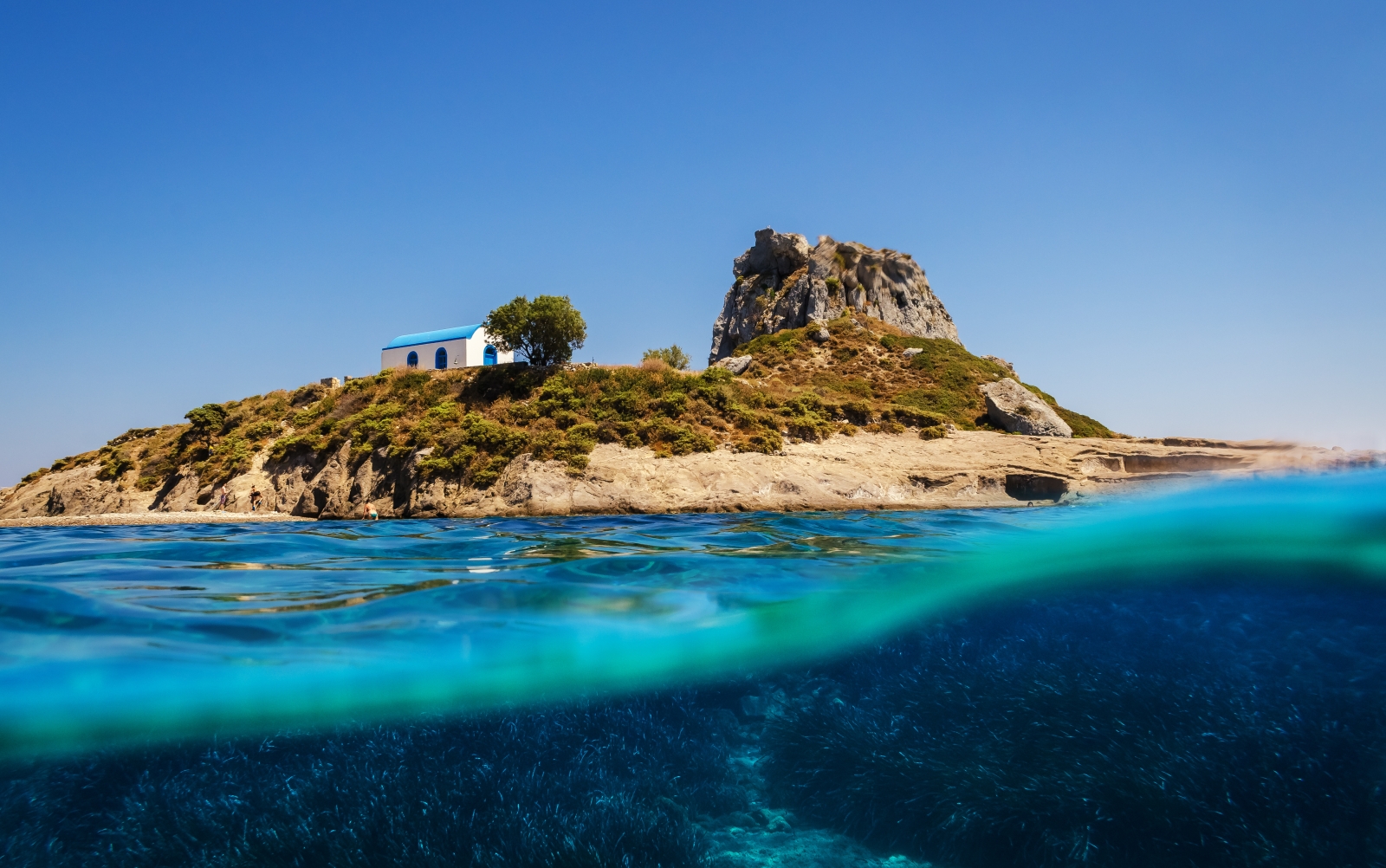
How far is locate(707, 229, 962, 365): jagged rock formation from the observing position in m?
47.3

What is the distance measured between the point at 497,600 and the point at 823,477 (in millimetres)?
12797

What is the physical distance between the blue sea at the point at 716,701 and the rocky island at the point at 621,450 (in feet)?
23.5

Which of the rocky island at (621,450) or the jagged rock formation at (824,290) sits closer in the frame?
the rocky island at (621,450)

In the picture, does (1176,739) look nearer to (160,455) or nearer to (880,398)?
(880,398)

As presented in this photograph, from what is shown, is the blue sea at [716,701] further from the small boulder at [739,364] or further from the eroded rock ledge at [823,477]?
the small boulder at [739,364]

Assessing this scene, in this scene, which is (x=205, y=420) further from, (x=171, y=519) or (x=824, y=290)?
(x=824, y=290)

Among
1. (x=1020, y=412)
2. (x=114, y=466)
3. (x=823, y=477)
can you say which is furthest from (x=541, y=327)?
(x=1020, y=412)

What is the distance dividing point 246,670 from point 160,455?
29.8 metres

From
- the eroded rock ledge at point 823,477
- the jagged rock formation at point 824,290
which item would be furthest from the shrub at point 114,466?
the jagged rock formation at point 824,290

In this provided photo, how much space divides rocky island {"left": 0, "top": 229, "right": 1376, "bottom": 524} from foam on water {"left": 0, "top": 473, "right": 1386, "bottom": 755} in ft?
17.0

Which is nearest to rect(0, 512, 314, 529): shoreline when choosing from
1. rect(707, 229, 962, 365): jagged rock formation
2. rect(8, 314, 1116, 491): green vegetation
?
rect(8, 314, 1116, 491): green vegetation

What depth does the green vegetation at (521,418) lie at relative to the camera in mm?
22328

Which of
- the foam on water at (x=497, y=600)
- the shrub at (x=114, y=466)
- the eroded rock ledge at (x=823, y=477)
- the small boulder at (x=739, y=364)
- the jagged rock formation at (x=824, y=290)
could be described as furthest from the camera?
the jagged rock formation at (x=824, y=290)

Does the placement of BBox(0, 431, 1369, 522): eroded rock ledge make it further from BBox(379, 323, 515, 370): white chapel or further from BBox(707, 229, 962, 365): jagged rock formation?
BBox(707, 229, 962, 365): jagged rock formation
